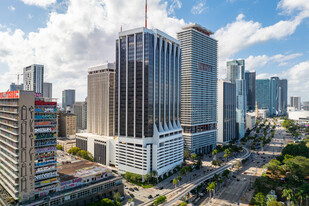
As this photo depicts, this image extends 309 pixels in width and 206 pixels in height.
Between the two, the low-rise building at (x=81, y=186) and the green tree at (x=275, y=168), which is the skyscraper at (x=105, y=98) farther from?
the green tree at (x=275, y=168)

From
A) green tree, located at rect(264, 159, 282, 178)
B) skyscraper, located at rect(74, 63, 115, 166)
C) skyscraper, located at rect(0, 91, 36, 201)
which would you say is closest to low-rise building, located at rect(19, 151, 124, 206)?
skyscraper, located at rect(0, 91, 36, 201)

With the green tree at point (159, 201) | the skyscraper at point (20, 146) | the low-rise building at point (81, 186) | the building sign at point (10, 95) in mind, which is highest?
the building sign at point (10, 95)

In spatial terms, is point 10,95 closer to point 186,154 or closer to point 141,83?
point 141,83

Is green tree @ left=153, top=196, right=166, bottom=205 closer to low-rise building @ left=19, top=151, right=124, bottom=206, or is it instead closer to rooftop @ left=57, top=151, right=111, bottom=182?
low-rise building @ left=19, top=151, right=124, bottom=206

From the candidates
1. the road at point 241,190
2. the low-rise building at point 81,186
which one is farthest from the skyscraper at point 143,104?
the road at point 241,190

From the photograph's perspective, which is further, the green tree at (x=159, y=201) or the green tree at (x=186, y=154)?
the green tree at (x=186, y=154)

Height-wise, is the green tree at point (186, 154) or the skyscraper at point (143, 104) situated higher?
the skyscraper at point (143, 104)

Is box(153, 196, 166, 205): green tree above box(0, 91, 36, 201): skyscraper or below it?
below

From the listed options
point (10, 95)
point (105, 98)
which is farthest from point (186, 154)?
point (10, 95)
